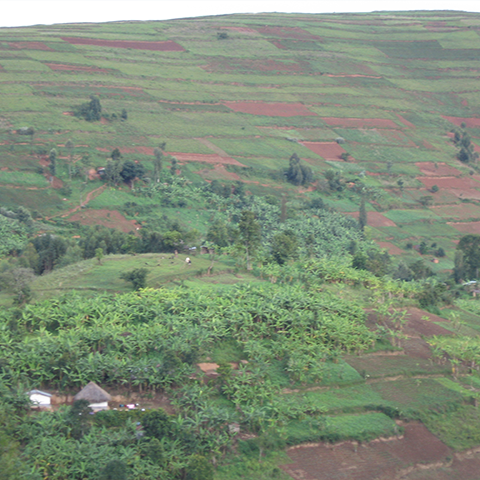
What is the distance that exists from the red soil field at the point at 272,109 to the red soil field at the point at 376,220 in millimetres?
26857

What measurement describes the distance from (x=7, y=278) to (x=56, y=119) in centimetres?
4535

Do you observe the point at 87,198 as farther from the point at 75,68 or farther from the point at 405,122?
the point at 405,122

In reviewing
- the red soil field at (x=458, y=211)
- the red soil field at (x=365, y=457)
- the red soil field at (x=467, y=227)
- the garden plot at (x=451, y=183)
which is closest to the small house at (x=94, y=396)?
the red soil field at (x=365, y=457)

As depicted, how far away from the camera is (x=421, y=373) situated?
→ 1330 inches

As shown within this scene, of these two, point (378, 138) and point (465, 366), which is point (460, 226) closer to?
point (378, 138)

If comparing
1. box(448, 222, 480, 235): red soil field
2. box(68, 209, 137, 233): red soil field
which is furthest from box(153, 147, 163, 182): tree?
box(448, 222, 480, 235): red soil field

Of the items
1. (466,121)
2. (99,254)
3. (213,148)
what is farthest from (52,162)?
(466,121)

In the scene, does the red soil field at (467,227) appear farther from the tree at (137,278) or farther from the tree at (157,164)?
the tree at (137,278)

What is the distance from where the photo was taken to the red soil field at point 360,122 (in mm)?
96625

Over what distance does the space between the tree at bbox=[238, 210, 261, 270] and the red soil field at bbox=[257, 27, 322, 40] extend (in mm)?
87665

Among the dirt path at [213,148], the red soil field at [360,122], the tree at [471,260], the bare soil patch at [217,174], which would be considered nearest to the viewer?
the tree at [471,260]

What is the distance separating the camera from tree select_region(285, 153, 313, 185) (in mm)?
78000

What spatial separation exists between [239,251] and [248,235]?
1509 millimetres

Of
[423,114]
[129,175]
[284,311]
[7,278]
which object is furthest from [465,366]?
[423,114]
